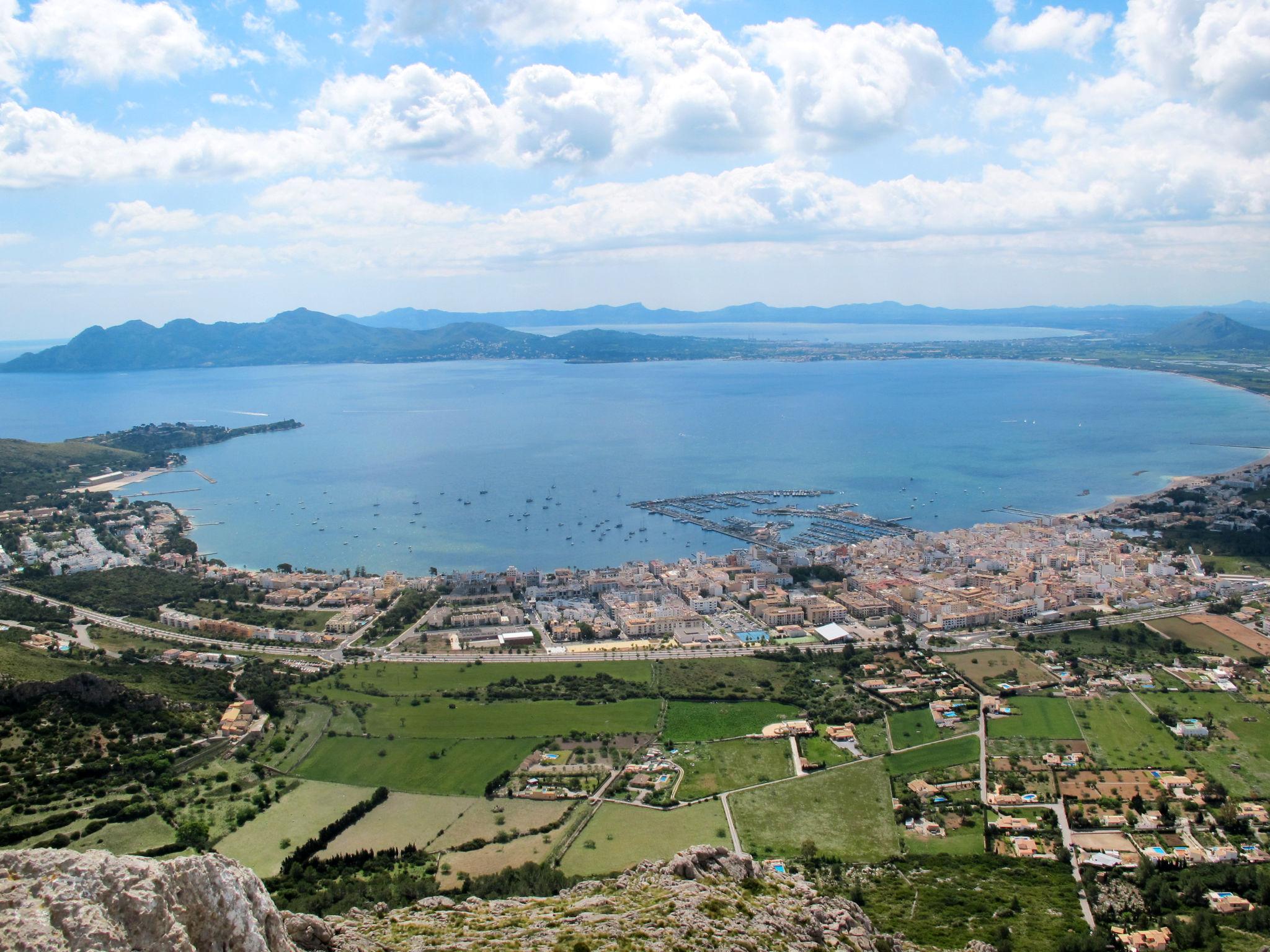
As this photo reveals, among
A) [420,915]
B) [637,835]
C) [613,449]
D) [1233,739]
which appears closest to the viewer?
[420,915]

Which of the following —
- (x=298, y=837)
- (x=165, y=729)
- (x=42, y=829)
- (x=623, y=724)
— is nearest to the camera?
(x=42, y=829)

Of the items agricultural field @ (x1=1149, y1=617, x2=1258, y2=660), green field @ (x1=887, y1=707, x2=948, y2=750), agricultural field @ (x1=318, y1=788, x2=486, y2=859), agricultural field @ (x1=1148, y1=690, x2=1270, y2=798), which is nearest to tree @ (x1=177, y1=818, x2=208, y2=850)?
agricultural field @ (x1=318, y1=788, x2=486, y2=859)

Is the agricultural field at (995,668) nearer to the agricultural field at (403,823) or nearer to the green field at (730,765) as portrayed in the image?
the green field at (730,765)

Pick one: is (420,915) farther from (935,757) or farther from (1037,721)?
(1037,721)

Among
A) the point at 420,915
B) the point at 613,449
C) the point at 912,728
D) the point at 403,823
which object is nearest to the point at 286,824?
the point at 403,823

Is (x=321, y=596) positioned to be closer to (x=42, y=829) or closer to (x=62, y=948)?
(x=42, y=829)

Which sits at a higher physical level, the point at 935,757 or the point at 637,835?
the point at 637,835

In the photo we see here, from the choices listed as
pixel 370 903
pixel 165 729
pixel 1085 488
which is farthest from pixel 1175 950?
pixel 1085 488

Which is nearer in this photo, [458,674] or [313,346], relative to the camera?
[458,674]

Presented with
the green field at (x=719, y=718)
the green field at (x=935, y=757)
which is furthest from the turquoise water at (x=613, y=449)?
the green field at (x=935, y=757)
